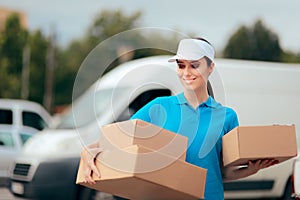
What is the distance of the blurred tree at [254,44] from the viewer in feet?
104

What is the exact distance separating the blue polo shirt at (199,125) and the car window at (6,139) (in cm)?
1052

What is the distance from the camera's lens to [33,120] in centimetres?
1638

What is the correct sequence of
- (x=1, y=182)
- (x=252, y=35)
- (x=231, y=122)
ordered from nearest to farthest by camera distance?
(x=231, y=122) → (x=1, y=182) → (x=252, y=35)

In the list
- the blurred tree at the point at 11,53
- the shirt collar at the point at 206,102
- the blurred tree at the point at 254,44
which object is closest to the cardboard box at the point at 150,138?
the shirt collar at the point at 206,102

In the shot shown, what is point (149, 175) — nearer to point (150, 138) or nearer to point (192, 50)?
point (150, 138)

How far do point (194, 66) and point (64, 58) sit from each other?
45.9 metres

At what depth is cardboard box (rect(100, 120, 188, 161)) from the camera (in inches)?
110

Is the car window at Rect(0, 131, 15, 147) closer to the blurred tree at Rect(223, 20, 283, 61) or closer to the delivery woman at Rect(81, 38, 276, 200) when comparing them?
the delivery woman at Rect(81, 38, 276, 200)

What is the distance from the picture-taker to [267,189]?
8.95 m

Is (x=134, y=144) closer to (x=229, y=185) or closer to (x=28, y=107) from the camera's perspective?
(x=229, y=185)

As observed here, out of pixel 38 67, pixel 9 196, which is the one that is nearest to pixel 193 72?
pixel 9 196

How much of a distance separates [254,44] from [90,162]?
3025 cm

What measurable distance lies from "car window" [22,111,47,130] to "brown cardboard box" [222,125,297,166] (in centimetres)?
1340

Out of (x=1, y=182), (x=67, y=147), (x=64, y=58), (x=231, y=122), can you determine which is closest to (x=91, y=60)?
(x=231, y=122)
